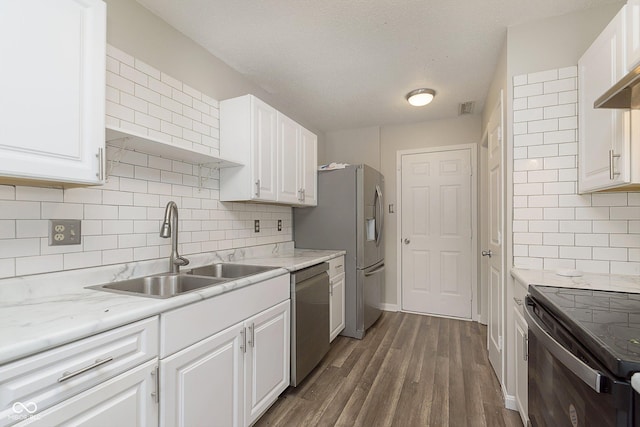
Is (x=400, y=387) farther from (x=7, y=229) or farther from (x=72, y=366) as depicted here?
(x=7, y=229)

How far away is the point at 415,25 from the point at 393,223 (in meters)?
2.44

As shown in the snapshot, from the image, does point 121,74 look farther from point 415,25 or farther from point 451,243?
point 451,243

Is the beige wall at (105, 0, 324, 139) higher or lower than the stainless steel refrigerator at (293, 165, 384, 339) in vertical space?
higher

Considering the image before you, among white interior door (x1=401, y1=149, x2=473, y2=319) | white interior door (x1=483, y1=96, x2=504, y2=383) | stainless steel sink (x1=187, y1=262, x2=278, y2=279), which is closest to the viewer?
stainless steel sink (x1=187, y1=262, x2=278, y2=279)

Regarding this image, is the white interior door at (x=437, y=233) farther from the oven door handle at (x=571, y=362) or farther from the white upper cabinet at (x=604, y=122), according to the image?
the oven door handle at (x=571, y=362)

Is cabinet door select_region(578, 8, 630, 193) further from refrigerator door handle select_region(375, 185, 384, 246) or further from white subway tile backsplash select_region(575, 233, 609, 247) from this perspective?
refrigerator door handle select_region(375, 185, 384, 246)

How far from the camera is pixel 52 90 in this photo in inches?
42.8

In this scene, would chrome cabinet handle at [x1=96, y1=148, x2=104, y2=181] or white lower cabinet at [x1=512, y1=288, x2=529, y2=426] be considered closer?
chrome cabinet handle at [x1=96, y1=148, x2=104, y2=181]

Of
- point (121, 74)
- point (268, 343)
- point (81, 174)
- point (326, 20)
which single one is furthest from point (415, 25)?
point (268, 343)

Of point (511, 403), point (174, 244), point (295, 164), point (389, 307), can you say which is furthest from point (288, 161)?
point (389, 307)

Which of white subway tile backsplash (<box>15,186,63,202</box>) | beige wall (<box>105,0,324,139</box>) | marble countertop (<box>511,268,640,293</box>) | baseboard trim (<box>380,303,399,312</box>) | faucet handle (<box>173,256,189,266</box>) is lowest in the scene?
baseboard trim (<box>380,303,399,312</box>)

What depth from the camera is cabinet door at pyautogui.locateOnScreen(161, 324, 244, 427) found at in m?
1.18

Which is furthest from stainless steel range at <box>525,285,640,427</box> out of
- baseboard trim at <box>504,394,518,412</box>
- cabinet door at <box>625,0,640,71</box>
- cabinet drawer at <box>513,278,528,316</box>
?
cabinet door at <box>625,0,640,71</box>

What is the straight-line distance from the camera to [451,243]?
12.0 feet
